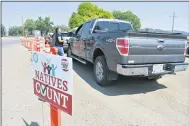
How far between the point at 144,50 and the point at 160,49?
503 mm

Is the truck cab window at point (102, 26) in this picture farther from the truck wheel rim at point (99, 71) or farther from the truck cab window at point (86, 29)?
the truck wheel rim at point (99, 71)

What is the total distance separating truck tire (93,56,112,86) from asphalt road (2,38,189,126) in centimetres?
16

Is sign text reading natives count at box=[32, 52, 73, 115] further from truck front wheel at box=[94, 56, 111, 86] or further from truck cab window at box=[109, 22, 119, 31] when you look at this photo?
truck cab window at box=[109, 22, 119, 31]

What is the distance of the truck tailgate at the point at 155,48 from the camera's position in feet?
13.8

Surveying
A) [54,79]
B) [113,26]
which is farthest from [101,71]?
[54,79]

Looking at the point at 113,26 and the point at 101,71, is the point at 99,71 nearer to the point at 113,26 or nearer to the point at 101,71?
the point at 101,71

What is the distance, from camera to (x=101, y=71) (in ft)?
16.9

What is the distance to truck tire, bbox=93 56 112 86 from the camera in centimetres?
498

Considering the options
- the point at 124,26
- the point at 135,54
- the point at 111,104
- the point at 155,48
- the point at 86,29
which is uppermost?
the point at 124,26

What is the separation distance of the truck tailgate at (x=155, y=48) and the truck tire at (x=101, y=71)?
92 cm

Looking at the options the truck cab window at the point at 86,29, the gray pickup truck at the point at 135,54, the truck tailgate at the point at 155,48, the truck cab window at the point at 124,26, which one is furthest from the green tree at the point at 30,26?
the truck tailgate at the point at 155,48

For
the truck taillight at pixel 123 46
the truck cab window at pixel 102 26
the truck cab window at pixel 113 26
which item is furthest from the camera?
the truck cab window at pixel 113 26

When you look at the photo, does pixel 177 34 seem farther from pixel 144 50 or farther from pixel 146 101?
pixel 146 101

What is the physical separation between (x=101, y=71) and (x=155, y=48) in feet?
5.00
